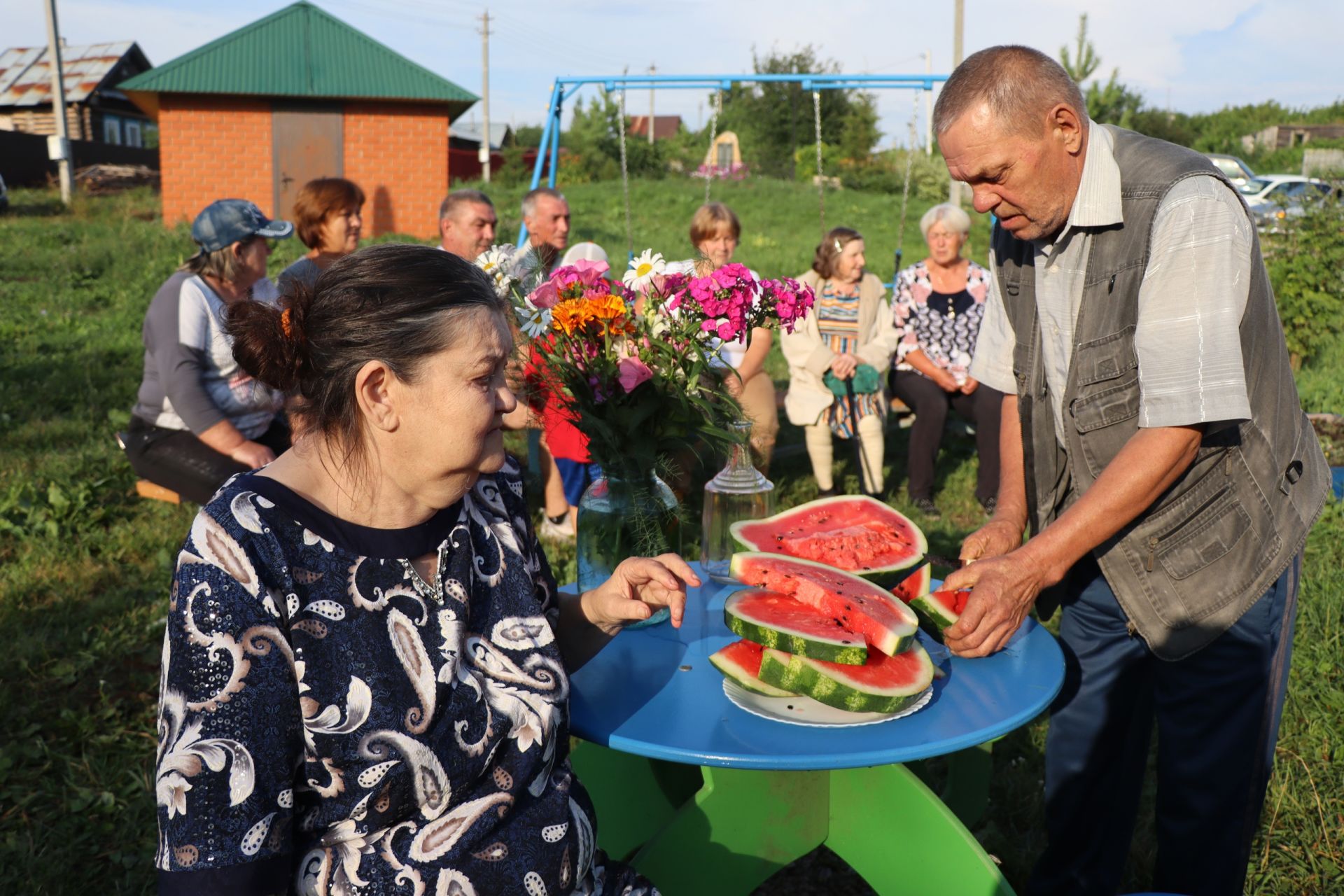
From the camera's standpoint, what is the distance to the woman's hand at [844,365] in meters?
6.73

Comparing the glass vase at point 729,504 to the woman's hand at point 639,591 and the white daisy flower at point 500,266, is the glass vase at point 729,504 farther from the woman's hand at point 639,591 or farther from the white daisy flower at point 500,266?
the white daisy flower at point 500,266

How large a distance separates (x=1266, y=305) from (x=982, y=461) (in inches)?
175

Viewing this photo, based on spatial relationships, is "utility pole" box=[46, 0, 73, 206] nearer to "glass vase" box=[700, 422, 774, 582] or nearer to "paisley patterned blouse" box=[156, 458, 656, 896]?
"glass vase" box=[700, 422, 774, 582]

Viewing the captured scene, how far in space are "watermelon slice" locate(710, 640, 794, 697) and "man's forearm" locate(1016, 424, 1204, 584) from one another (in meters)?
0.58

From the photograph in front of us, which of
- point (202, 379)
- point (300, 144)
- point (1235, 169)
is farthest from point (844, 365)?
point (1235, 169)

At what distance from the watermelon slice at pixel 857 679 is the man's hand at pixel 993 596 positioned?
11 centimetres

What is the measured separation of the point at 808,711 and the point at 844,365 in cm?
494

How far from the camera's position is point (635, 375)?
230cm

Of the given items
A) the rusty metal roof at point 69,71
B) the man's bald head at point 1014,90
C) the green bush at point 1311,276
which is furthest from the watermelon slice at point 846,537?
the rusty metal roof at point 69,71

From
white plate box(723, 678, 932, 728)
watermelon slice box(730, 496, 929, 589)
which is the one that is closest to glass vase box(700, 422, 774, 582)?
watermelon slice box(730, 496, 929, 589)

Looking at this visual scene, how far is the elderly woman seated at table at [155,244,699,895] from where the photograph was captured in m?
1.55

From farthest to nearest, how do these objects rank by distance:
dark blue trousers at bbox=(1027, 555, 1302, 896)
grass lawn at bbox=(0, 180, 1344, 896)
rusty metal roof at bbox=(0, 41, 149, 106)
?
rusty metal roof at bbox=(0, 41, 149, 106) → grass lawn at bbox=(0, 180, 1344, 896) → dark blue trousers at bbox=(1027, 555, 1302, 896)

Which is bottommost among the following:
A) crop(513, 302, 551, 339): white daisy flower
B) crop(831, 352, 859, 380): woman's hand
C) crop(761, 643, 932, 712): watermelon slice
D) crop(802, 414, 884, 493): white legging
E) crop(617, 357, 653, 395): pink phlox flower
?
crop(802, 414, 884, 493): white legging

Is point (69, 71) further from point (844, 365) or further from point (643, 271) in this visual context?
point (643, 271)
